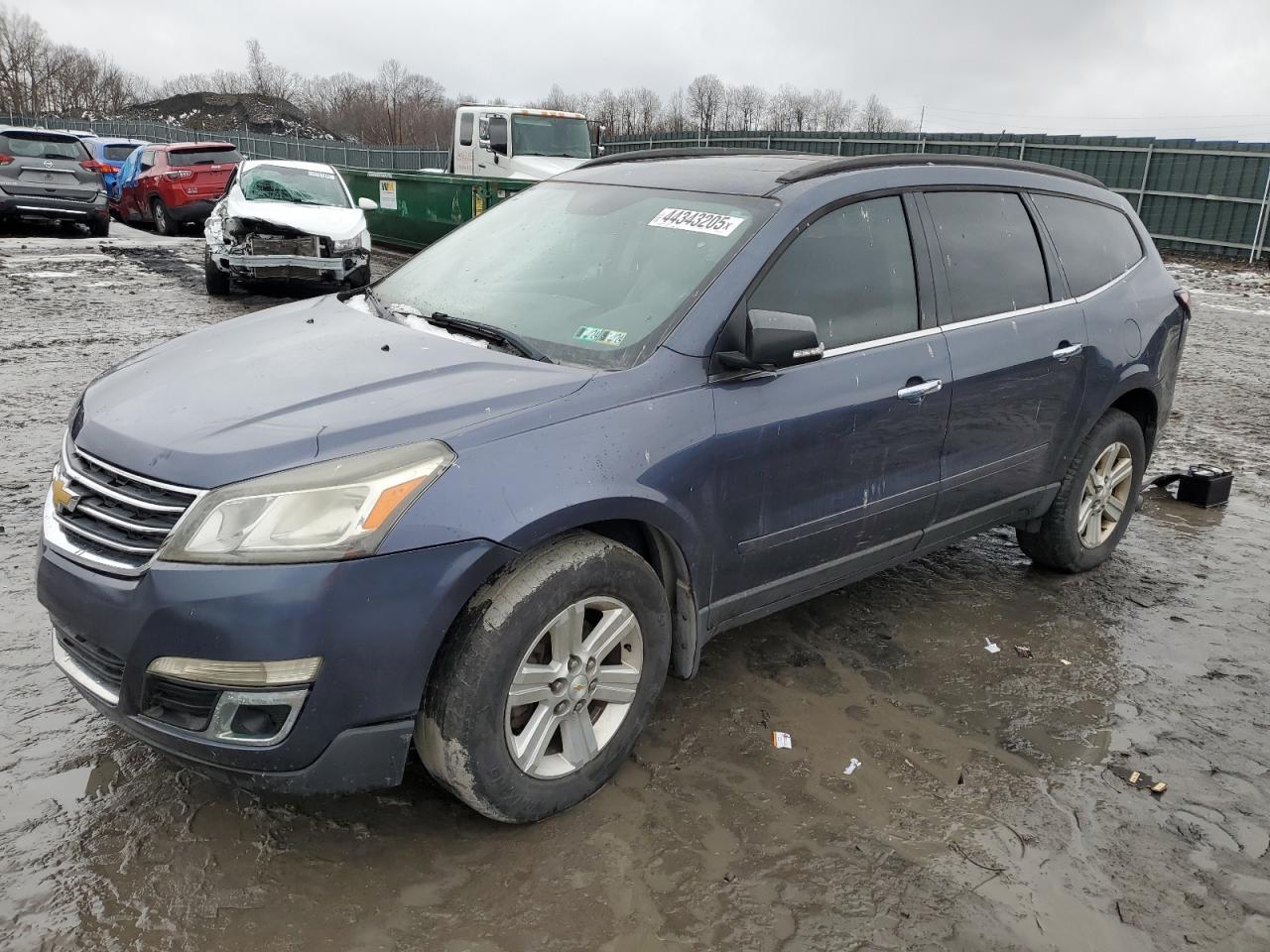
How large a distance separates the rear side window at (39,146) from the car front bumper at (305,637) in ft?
55.5

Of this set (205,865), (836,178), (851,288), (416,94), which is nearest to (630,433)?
(851,288)

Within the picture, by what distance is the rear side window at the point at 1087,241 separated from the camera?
13.9 feet

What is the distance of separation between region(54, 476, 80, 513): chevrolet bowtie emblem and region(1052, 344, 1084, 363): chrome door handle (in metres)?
3.48

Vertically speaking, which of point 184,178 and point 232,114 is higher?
point 232,114

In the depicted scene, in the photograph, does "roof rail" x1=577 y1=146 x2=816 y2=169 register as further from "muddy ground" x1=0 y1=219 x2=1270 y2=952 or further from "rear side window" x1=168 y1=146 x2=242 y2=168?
"rear side window" x1=168 y1=146 x2=242 y2=168

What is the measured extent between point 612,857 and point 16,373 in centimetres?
703

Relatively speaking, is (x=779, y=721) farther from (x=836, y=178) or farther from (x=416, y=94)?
(x=416, y=94)

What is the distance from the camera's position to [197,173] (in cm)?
1812

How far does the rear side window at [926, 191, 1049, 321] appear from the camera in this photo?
3688mm

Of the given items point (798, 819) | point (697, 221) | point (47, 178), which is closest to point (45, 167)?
point (47, 178)

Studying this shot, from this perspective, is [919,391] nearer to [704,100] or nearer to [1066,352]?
[1066,352]

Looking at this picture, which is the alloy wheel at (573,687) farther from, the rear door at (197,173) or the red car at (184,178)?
the rear door at (197,173)

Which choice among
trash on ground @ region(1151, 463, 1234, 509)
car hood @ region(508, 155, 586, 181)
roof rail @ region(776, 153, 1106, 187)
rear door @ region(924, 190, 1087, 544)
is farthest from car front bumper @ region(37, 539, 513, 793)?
car hood @ region(508, 155, 586, 181)

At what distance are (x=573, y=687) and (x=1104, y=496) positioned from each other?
3.06 m
